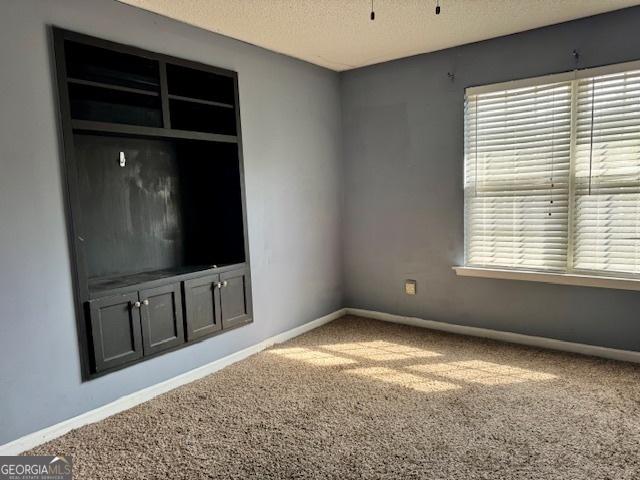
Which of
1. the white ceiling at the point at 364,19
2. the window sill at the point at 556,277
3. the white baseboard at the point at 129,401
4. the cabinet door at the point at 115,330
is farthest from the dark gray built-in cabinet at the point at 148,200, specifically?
the window sill at the point at 556,277

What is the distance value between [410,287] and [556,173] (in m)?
1.53

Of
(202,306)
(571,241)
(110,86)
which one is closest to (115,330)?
(202,306)

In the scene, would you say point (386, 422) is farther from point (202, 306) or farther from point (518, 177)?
point (518, 177)

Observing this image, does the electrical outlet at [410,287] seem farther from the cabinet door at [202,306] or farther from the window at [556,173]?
the cabinet door at [202,306]

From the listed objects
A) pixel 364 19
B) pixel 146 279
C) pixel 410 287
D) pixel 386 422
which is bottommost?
pixel 386 422

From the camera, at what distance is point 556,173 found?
3.30 meters

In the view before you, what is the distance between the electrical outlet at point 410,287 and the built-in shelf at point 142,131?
1.99m

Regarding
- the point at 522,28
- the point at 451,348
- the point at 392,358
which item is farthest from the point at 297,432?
Result: the point at 522,28

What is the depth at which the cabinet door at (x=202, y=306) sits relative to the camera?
306cm

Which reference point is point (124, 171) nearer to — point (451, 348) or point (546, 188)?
point (451, 348)

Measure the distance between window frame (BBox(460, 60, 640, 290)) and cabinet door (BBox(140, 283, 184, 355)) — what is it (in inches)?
94.4

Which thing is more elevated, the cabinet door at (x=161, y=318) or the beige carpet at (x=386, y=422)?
the cabinet door at (x=161, y=318)

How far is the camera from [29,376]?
7.60 feet

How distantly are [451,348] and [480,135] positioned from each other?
5.61 ft
